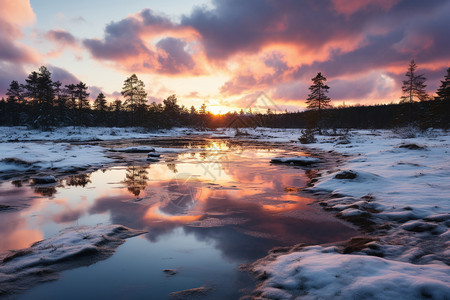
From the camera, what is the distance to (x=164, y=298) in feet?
10.2

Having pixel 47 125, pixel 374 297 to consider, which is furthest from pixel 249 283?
pixel 47 125

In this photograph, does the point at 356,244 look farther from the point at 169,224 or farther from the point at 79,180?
the point at 79,180

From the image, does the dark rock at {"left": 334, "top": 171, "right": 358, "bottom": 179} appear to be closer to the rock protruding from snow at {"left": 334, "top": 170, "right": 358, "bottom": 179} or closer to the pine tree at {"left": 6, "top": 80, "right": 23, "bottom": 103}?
the rock protruding from snow at {"left": 334, "top": 170, "right": 358, "bottom": 179}

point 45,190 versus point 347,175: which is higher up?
point 347,175

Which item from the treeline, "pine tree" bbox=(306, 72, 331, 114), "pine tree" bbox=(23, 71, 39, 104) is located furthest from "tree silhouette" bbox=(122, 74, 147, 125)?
"pine tree" bbox=(306, 72, 331, 114)

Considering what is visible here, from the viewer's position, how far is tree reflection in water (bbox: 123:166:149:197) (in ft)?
29.5

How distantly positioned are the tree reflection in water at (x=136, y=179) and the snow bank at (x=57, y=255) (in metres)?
3.16

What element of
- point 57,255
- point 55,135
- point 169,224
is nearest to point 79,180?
point 169,224

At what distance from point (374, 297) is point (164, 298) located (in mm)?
2664

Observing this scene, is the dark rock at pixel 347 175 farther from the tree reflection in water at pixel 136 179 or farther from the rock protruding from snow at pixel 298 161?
the tree reflection in water at pixel 136 179

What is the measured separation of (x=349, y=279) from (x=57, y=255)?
482 centimetres

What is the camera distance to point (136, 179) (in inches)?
423

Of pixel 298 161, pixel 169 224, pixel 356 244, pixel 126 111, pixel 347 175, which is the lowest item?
pixel 169 224

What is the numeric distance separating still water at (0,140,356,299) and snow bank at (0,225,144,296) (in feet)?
0.76
